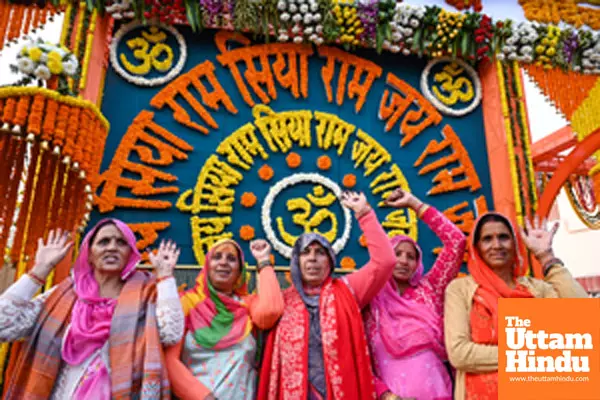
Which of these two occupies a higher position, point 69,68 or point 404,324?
point 69,68

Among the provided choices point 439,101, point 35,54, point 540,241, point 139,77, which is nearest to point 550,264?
point 540,241

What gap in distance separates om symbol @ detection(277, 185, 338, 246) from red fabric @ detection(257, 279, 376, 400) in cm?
136

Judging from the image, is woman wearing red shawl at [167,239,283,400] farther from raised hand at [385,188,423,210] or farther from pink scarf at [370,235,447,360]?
raised hand at [385,188,423,210]

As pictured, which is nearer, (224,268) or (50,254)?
(50,254)

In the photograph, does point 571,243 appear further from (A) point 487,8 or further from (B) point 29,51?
(B) point 29,51

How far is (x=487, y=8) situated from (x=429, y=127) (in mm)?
1208

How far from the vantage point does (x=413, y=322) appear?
220cm

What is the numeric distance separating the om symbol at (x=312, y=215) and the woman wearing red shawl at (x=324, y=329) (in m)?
1.21

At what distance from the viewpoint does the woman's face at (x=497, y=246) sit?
86.6 inches

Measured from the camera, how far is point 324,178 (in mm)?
3658

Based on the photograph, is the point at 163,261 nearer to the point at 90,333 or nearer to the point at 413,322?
the point at 90,333

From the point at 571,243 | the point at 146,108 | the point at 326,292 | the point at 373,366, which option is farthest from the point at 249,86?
the point at 571,243

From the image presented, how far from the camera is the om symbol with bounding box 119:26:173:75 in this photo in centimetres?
359

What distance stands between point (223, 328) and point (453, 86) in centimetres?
305
